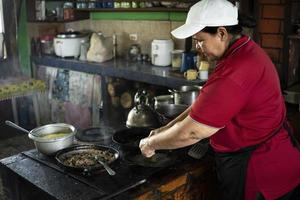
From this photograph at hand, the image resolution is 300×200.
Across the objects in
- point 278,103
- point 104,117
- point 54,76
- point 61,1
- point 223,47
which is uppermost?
point 61,1

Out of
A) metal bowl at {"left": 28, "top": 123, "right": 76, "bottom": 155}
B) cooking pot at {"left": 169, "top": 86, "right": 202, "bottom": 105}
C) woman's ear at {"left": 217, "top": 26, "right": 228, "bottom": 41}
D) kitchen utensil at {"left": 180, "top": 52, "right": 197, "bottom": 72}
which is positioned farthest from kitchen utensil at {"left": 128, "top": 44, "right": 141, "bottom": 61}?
→ woman's ear at {"left": 217, "top": 26, "right": 228, "bottom": 41}

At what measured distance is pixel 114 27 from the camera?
4.85 meters

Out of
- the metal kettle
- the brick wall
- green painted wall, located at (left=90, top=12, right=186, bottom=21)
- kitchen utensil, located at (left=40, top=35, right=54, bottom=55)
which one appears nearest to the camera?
the metal kettle

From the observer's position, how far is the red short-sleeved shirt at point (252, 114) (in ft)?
4.52

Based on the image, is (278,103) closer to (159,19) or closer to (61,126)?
(61,126)

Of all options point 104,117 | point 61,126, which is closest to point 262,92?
point 61,126

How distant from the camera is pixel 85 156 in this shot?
1.83m

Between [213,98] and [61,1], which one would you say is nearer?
[213,98]

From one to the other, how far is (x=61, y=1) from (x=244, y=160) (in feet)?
14.2

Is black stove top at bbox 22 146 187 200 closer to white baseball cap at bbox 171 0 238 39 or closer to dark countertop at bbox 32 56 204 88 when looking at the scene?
white baseball cap at bbox 171 0 238 39

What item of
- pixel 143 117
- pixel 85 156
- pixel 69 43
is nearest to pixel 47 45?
pixel 69 43

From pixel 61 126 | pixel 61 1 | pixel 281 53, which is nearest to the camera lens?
pixel 61 126

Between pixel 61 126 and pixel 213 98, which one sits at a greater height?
pixel 213 98

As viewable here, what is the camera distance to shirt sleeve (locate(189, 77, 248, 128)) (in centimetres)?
136
